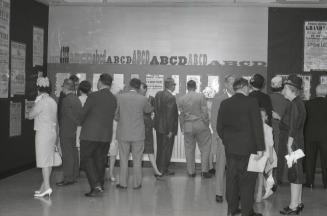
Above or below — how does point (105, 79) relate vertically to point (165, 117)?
above

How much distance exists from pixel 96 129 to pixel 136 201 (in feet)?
3.58

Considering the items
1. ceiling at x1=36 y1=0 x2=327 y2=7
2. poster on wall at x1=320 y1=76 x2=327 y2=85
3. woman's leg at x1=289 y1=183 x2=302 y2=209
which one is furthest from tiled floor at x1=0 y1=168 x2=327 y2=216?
ceiling at x1=36 y1=0 x2=327 y2=7

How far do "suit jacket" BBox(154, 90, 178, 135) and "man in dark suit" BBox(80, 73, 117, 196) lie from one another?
6.36 ft

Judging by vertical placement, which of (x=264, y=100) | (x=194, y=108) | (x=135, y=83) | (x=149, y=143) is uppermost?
(x=135, y=83)

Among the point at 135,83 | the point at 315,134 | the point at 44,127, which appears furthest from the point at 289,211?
the point at 44,127

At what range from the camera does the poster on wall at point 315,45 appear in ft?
35.1

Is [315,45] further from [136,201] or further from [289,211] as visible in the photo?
[136,201]

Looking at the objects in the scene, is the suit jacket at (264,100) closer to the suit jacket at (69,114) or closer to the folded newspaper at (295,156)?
the folded newspaper at (295,156)

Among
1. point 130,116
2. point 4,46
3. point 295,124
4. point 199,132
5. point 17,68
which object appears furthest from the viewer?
point 199,132

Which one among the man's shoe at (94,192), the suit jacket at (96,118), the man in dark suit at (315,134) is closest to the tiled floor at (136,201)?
the man's shoe at (94,192)

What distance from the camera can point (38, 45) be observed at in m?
10.6

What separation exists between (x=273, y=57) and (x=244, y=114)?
213 inches

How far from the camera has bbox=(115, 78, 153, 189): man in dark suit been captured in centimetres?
801

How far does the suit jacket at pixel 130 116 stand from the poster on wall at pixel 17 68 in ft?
7.24
